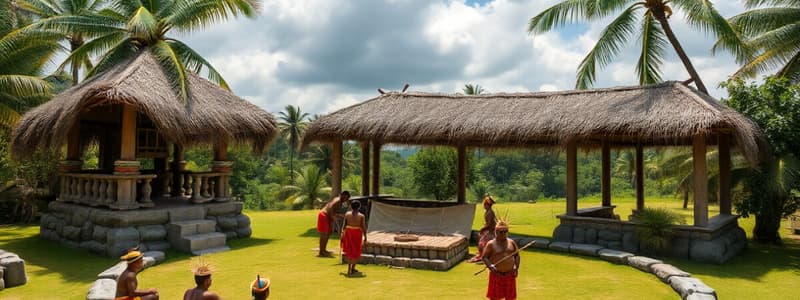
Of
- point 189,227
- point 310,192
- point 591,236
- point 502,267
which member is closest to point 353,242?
point 502,267

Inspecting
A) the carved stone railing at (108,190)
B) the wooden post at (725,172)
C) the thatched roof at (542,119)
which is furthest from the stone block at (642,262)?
the carved stone railing at (108,190)

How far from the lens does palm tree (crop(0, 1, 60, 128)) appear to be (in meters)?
12.7

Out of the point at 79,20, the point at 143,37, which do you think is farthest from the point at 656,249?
the point at 79,20

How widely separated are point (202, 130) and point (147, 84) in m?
1.27

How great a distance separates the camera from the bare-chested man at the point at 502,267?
5648 millimetres

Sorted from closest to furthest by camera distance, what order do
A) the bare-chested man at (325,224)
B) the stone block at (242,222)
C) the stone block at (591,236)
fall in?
the bare-chested man at (325,224) → the stone block at (591,236) → the stone block at (242,222)

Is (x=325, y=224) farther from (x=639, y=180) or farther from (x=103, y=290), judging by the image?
(x=639, y=180)

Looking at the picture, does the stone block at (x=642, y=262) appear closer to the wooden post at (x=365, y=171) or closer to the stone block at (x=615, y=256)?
the stone block at (x=615, y=256)

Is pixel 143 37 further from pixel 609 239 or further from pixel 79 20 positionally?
pixel 609 239

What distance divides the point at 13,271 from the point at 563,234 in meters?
9.28

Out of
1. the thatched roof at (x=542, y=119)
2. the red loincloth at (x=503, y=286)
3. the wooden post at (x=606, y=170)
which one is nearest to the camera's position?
the red loincloth at (x=503, y=286)

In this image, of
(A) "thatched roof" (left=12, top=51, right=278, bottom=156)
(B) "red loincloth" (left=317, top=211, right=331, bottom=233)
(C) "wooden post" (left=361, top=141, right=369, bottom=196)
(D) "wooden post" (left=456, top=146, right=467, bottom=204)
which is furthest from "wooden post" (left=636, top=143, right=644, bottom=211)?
(A) "thatched roof" (left=12, top=51, right=278, bottom=156)

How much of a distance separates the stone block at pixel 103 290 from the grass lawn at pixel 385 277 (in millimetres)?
518

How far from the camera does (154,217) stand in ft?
32.9
